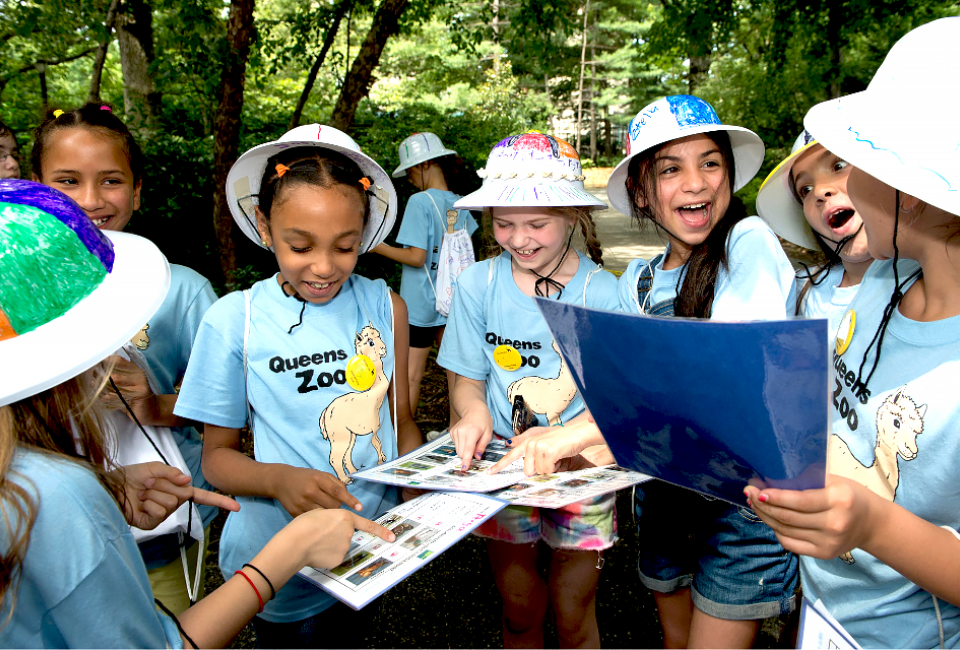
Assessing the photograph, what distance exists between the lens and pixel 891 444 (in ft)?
3.88

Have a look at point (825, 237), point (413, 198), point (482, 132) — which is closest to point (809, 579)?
point (825, 237)

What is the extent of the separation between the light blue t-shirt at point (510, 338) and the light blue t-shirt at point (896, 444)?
33.6 inches

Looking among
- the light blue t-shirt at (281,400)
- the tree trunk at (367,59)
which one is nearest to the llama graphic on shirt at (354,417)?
the light blue t-shirt at (281,400)

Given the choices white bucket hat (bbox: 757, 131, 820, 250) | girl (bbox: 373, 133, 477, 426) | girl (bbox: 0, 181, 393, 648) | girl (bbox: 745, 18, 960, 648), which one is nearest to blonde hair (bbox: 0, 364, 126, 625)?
girl (bbox: 0, 181, 393, 648)

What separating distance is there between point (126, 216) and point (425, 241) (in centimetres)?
268

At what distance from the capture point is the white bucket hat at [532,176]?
2061 millimetres

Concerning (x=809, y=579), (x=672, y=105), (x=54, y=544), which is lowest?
(x=809, y=579)

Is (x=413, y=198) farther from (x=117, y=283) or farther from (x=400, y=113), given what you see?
(x=400, y=113)

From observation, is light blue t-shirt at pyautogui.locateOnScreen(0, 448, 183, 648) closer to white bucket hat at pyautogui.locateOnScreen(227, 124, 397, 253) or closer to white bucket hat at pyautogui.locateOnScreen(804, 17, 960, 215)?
white bucket hat at pyautogui.locateOnScreen(227, 124, 397, 253)

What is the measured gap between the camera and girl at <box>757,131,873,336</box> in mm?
1826

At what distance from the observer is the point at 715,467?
1.01 meters

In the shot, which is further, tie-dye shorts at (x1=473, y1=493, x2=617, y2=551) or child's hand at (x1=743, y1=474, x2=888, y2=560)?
tie-dye shorts at (x1=473, y1=493, x2=617, y2=551)

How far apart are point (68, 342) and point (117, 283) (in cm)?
15

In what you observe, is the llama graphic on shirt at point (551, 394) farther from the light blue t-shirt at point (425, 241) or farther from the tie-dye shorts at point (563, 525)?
the light blue t-shirt at point (425, 241)
